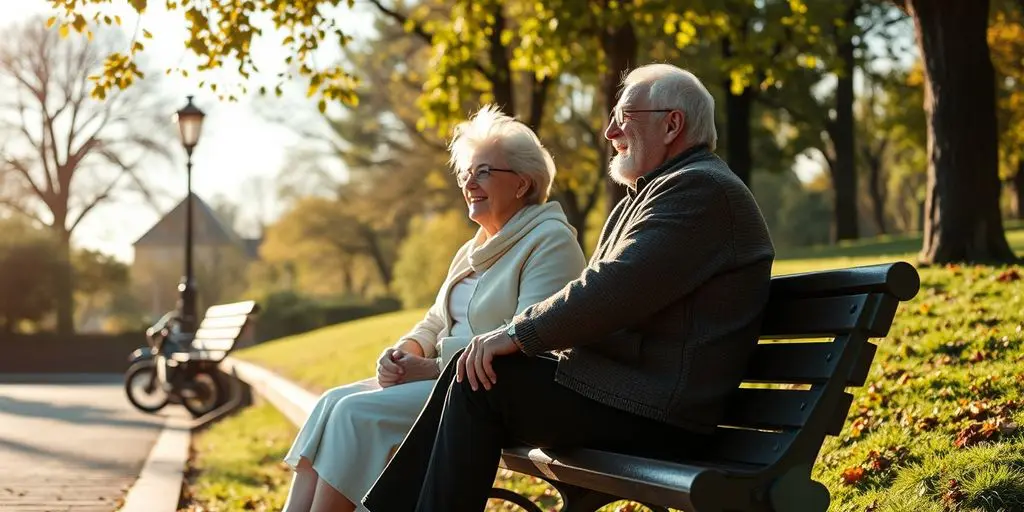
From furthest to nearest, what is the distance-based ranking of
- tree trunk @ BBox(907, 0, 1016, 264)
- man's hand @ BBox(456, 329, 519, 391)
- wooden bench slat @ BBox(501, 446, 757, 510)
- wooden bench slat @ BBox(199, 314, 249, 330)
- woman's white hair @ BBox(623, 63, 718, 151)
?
wooden bench slat @ BBox(199, 314, 249, 330), tree trunk @ BBox(907, 0, 1016, 264), woman's white hair @ BBox(623, 63, 718, 151), man's hand @ BBox(456, 329, 519, 391), wooden bench slat @ BBox(501, 446, 757, 510)

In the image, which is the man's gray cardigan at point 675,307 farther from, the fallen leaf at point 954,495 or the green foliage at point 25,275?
the green foliage at point 25,275

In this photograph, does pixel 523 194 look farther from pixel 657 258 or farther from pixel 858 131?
pixel 858 131

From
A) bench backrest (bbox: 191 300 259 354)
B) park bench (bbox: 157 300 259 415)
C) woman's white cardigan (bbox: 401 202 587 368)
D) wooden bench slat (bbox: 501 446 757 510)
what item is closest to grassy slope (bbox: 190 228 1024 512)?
woman's white cardigan (bbox: 401 202 587 368)

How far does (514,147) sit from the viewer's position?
16.8 feet

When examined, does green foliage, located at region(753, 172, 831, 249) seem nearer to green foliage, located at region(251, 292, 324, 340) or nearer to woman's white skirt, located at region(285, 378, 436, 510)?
green foliage, located at region(251, 292, 324, 340)

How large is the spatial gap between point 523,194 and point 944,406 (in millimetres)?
2376

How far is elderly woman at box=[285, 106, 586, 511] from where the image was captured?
15.4 feet

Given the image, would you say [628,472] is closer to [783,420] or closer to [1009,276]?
[783,420]

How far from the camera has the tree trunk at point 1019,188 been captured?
120ft

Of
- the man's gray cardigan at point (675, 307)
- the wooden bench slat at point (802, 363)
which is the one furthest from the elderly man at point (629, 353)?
the wooden bench slat at point (802, 363)

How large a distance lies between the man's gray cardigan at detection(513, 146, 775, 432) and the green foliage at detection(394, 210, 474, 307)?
126ft

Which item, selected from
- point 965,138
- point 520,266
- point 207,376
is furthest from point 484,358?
point 207,376

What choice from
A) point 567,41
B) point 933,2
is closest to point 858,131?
point 567,41

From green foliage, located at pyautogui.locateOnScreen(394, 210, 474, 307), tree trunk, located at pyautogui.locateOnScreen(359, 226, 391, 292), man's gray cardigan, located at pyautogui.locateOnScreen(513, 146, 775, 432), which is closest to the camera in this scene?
man's gray cardigan, located at pyautogui.locateOnScreen(513, 146, 775, 432)
